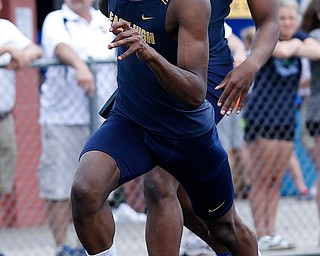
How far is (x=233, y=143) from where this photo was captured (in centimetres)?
771

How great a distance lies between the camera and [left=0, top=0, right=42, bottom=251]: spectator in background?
21.4ft

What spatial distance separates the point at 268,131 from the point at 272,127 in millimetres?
46

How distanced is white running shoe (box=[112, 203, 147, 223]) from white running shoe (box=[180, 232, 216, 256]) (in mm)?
587

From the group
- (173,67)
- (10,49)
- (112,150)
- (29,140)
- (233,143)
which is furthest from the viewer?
(233,143)

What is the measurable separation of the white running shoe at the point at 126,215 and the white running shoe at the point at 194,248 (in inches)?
23.1

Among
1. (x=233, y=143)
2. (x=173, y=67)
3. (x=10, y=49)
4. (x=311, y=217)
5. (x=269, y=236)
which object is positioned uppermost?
(x=173, y=67)

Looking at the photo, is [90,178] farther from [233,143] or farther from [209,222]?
[233,143]

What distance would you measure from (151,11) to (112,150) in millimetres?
707

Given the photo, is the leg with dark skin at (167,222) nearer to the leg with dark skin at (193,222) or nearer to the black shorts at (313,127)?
the leg with dark skin at (193,222)

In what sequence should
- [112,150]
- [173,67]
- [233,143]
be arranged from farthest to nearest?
1. [233,143]
2. [112,150]
3. [173,67]

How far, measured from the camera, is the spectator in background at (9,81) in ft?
21.4

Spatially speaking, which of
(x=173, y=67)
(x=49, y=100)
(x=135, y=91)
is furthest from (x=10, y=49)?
(x=173, y=67)

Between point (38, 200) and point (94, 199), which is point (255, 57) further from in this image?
point (38, 200)

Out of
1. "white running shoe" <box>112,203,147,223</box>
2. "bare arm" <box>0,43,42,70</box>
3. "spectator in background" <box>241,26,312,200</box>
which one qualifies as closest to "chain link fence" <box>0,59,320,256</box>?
"white running shoe" <box>112,203,147,223</box>
